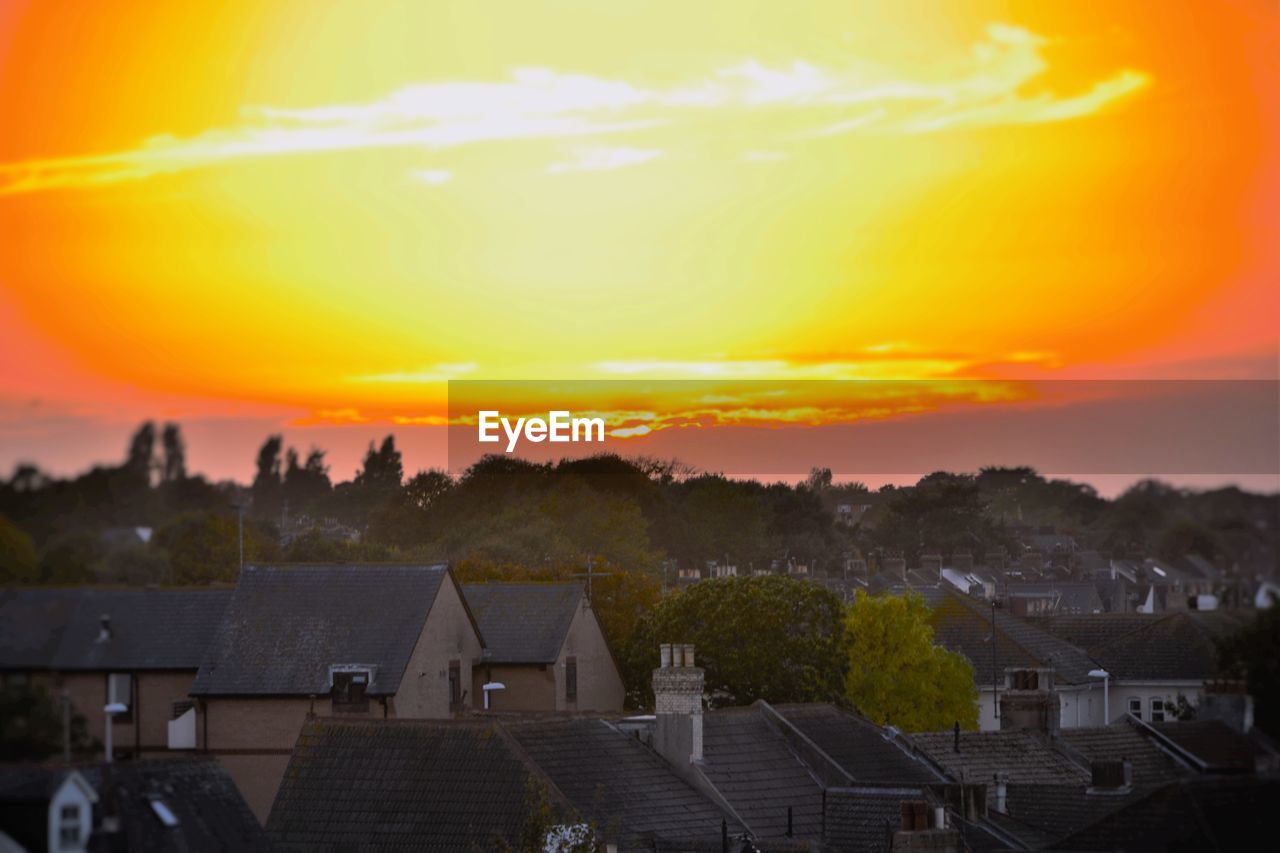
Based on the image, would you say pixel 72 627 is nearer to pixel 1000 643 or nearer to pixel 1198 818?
pixel 1198 818

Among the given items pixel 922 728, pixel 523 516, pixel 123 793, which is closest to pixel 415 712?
pixel 922 728

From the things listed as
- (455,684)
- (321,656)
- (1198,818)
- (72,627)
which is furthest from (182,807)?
(455,684)

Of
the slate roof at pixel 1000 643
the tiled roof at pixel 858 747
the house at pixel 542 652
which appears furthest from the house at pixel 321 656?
the slate roof at pixel 1000 643

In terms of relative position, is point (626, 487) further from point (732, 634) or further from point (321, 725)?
point (321, 725)

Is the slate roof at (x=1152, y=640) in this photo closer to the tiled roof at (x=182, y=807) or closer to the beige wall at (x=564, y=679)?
the tiled roof at (x=182, y=807)

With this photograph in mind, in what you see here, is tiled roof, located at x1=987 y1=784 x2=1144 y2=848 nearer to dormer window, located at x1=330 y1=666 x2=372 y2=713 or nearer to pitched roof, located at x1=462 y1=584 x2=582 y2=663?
dormer window, located at x1=330 y1=666 x2=372 y2=713

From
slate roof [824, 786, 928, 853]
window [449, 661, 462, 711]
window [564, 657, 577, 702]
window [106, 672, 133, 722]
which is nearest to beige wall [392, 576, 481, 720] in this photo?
window [449, 661, 462, 711]
